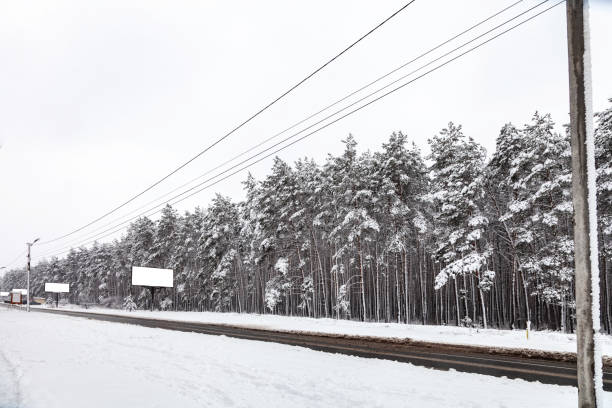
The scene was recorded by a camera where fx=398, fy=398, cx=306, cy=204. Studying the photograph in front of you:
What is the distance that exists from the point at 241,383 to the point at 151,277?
49.9m

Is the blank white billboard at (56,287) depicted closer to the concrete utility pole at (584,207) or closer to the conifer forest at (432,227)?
the conifer forest at (432,227)

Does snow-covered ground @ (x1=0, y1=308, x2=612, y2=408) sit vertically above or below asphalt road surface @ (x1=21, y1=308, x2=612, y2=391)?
above

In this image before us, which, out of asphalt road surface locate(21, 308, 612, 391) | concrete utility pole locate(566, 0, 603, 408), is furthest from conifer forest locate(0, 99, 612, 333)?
concrete utility pole locate(566, 0, 603, 408)

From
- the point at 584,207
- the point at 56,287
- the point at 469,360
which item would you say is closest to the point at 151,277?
the point at 469,360

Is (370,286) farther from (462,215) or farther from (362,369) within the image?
(362,369)

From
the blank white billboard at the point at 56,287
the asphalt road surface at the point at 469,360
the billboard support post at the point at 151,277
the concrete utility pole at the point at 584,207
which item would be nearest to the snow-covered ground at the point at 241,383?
the asphalt road surface at the point at 469,360

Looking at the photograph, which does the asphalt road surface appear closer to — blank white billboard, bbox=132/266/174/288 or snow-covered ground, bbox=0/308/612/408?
snow-covered ground, bbox=0/308/612/408

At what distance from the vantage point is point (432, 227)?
1396 inches

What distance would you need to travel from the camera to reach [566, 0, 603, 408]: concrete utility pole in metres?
5.05

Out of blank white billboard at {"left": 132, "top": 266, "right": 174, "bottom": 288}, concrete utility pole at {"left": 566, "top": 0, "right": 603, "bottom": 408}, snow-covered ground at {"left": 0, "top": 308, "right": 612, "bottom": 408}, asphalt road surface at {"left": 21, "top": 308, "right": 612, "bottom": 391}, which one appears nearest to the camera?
concrete utility pole at {"left": 566, "top": 0, "right": 603, "bottom": 408}

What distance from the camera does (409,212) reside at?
33469 millimetres

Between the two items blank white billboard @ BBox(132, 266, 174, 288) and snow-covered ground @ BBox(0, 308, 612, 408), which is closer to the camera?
snow-covered ground @ BBox(0, 308, 612, 408)

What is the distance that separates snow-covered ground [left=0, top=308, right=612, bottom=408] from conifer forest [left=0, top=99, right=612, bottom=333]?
1896cm

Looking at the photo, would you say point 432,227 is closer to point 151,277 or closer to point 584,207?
point 584,207
